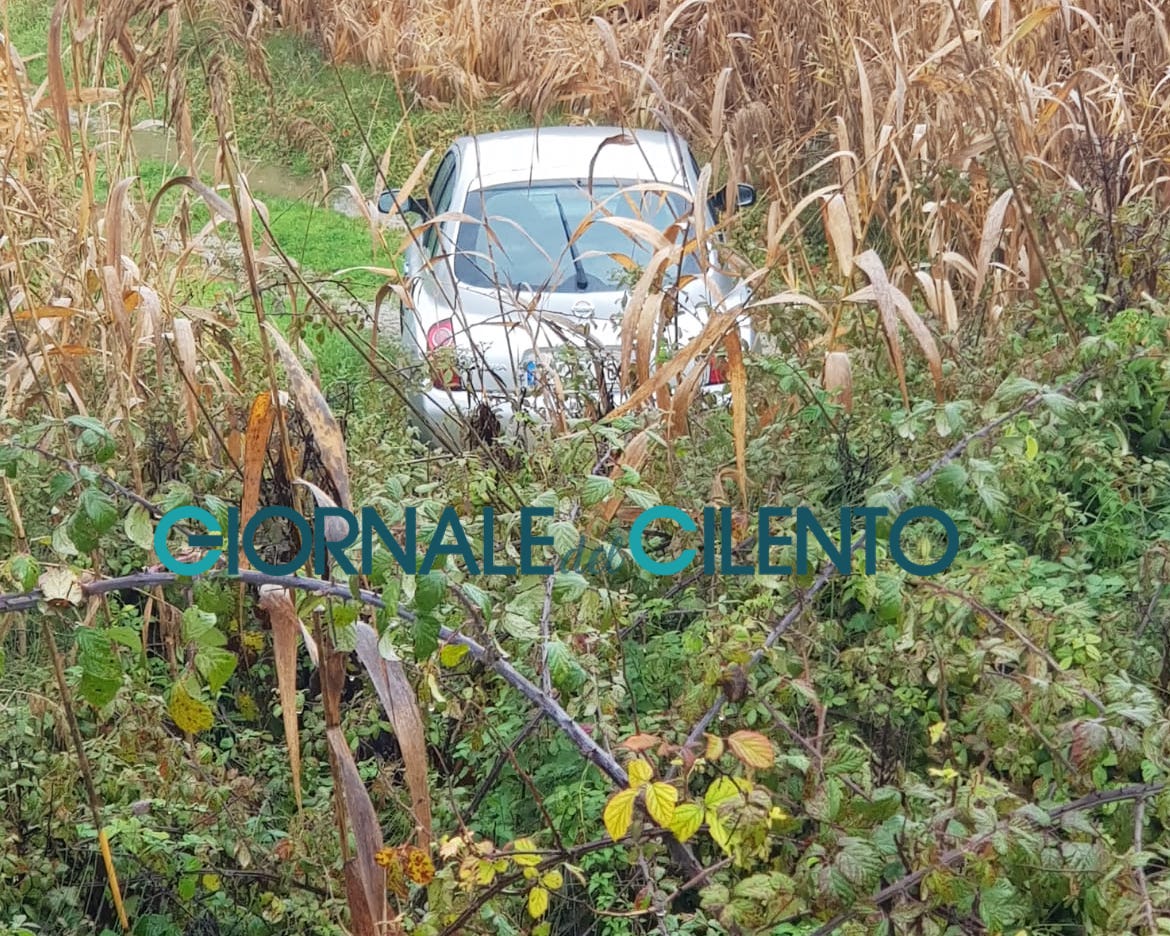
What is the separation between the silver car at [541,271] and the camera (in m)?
3.01

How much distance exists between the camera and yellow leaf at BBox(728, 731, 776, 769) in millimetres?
1654

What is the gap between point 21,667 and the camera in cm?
280

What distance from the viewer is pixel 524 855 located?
5.82 ft

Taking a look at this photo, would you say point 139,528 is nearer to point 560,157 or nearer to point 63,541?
point 63,541

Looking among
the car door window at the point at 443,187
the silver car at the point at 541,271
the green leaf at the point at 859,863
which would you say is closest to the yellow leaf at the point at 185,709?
the green leaf at the point at 859,863

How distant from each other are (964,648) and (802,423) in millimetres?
860

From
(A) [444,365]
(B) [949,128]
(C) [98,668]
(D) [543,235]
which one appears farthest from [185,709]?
(D) [543,235]

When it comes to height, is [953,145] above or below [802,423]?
above

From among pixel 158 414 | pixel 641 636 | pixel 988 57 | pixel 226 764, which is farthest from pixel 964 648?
pixel 158 414

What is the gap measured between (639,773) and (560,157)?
440 cm

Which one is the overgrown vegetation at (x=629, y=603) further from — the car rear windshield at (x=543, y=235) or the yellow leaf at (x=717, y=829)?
the car rear windshield at (x=543, y=235)

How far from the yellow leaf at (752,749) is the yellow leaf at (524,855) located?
0.30 meters

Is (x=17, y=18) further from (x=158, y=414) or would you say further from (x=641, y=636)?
(x=641, y=636)

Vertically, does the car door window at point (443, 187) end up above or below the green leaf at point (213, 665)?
above
